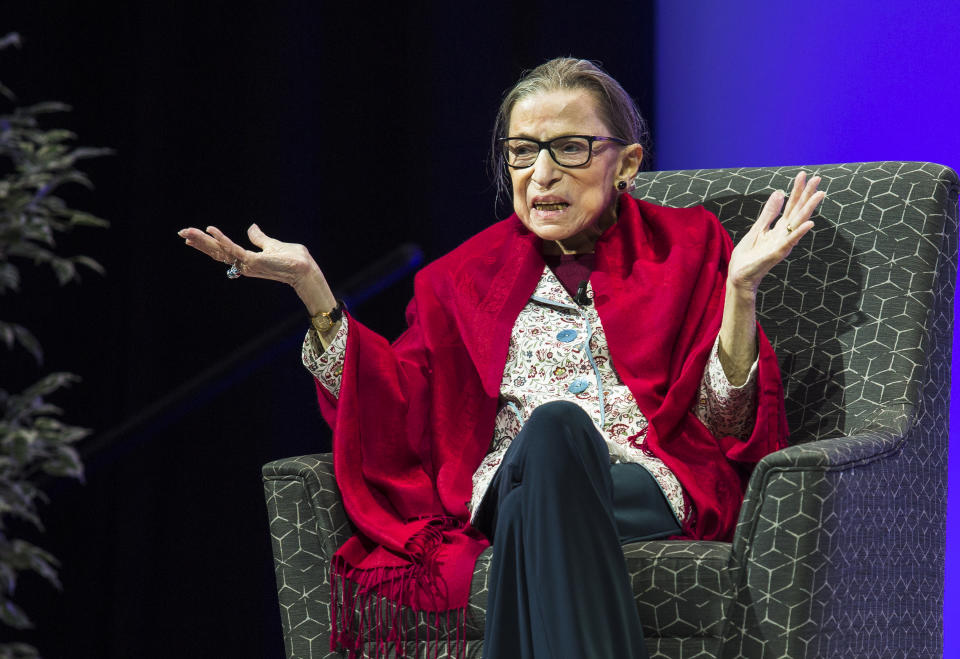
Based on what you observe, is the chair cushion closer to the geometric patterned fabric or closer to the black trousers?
the geometric patterned fabric

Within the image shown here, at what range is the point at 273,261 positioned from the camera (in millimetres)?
1944

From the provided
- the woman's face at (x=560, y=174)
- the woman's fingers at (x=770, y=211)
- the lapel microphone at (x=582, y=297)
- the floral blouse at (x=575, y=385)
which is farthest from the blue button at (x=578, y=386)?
the woman's fingers at (x=770, y=211)

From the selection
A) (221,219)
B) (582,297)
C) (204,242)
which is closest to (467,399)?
(582,297)

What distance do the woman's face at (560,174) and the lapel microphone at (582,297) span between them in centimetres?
9

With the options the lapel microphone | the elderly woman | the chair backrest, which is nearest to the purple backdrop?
the chair backrest

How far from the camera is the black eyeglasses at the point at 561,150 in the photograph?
215 centimetres

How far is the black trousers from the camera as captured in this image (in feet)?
5.11

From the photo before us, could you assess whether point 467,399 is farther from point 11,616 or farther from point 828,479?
point 11,616

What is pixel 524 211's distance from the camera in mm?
2182

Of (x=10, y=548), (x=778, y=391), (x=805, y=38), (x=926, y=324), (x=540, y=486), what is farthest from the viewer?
(x=805, y=38)

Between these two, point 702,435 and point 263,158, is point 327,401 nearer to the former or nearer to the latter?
point 702,435

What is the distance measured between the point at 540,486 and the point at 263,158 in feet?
4.58

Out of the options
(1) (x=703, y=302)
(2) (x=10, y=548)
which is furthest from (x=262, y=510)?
(2) (x=10, y=548)

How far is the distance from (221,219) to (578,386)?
1079mm
